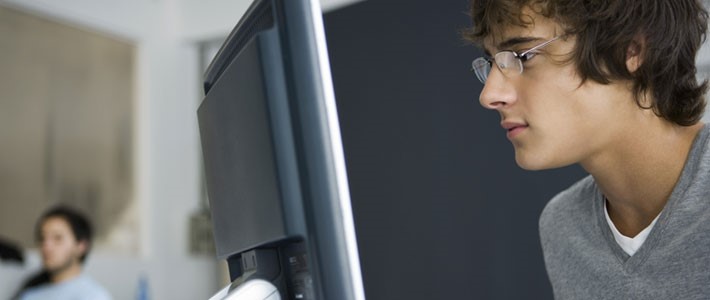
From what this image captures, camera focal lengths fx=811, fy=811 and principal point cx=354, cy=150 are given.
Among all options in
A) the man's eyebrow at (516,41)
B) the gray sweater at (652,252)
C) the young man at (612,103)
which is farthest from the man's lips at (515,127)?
the gray sweater at (652,252)

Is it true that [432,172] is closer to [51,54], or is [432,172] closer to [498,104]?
[498,104]

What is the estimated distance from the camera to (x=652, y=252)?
121cm

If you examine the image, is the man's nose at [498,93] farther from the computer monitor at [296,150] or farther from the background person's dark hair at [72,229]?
the background person's dark hair at [72,229]

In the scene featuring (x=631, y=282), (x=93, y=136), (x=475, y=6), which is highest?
(x=93, y=136)

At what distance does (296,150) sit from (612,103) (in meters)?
0.73

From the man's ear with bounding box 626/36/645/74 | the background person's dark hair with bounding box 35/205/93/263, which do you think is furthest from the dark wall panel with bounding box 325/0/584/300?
the background person's dark hair with bounding box 35/205/93/263

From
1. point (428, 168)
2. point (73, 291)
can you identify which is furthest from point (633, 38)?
point (73, 291)

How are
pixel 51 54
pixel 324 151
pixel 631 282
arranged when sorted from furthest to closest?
pixel 51 54, pixel 631 282, pixel 324 151

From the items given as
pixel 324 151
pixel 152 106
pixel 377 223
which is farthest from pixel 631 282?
pixel 152 106

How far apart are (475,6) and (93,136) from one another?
441 centimetres

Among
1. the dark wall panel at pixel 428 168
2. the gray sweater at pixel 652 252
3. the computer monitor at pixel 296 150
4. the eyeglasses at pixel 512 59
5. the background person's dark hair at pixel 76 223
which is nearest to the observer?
the computer monitor at pixel 296 150

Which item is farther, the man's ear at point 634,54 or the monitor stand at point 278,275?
the man's ear at point 634,54

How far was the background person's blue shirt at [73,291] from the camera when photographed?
148 inches

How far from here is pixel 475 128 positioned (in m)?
2.90
